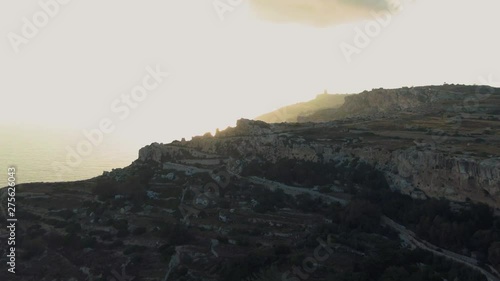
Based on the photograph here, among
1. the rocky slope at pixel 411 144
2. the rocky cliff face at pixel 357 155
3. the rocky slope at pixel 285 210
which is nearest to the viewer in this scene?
the rocky slope at pixel 285 210

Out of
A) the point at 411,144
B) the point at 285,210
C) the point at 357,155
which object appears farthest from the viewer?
the point at 357,155

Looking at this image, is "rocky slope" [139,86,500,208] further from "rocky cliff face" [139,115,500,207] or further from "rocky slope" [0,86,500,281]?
"rocky slope" [0,86,500,281]

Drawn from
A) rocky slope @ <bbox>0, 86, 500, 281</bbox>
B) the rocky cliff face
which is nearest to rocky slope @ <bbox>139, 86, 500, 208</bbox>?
the rocky cliff face

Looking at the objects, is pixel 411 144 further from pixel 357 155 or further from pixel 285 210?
pixel 285 210

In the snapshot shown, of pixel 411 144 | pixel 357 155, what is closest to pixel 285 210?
pixel 357 155

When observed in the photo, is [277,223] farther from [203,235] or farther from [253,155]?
[253,155]

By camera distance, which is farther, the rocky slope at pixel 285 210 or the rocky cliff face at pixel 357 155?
the rocky cliff face at pixel 357 155

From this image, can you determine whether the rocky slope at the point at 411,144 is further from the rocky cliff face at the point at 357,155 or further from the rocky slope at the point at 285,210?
the rocky slope at the point at 285,210

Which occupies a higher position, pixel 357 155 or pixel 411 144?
pixel 411 144

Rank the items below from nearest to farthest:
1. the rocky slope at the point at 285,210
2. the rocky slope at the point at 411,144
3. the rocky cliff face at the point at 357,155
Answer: the rocky slope at the point at 285,210 → the rocky cliff face at the point at 357,155 → the rocky slope at the point at 411,144

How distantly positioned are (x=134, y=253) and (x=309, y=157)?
102 feet

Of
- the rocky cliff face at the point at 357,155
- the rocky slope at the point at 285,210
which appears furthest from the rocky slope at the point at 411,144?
the rocky slope at the point at 285,210

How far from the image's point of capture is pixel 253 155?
245 feet

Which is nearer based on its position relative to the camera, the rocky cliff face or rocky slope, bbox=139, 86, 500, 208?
the rocky cliff face
